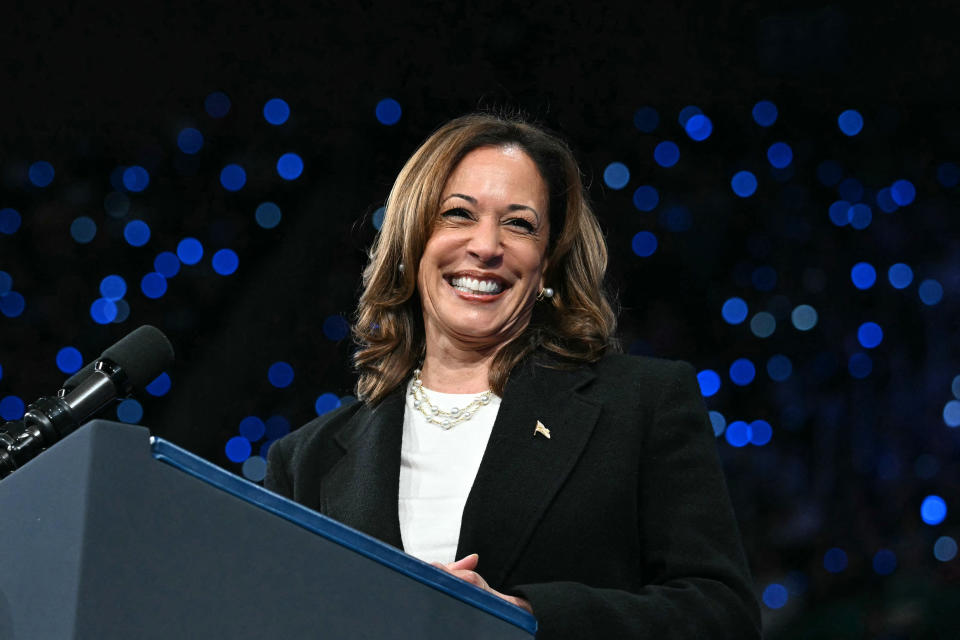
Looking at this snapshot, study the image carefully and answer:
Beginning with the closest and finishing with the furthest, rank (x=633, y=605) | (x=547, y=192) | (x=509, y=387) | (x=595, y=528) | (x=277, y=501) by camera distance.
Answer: (x=277, y=501) < (x=633, y=605) < (x=595, y=528) < (x=509, y=387) < (x=547, y=192)

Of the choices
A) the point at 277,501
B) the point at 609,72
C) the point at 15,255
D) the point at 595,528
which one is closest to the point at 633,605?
the point at 595,528

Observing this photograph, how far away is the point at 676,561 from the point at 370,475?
1.38 ft

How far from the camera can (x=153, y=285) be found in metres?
3.07

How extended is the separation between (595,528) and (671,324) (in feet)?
5.78

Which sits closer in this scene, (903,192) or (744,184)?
(903,192)

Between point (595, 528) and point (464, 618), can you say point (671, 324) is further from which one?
point (464, 618)

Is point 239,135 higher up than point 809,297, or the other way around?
point 239,135

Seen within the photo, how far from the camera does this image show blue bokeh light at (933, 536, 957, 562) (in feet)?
9.23

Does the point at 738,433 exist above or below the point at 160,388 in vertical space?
below

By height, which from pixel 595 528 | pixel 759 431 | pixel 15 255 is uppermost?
pixel 15 255

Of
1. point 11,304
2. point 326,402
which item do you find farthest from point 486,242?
point 11,304

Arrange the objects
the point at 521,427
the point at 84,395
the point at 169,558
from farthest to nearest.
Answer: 1. the point at 521,427
2. the point at 84,395
3. the point at 169,558

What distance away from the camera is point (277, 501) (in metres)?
0.72

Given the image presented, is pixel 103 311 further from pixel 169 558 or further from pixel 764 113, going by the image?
pixel 169 558
